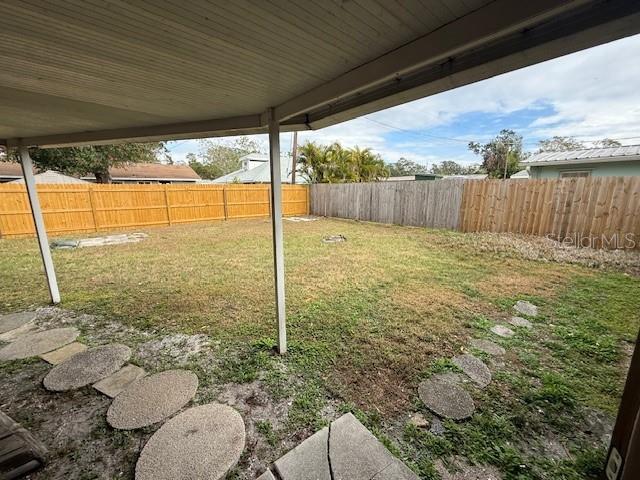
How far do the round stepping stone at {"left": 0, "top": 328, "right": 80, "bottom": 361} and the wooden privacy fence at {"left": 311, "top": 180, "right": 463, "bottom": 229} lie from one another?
9175mm

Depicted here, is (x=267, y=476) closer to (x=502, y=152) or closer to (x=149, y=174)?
(x=149, y=174)

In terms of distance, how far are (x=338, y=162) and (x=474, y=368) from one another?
1325 centimetres

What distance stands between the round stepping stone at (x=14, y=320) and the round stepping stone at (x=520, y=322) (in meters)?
5.68

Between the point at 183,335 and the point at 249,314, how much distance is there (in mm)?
745

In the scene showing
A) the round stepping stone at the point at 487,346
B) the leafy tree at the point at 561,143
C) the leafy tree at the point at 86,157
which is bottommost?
the round stepping stone at the point at 487,346

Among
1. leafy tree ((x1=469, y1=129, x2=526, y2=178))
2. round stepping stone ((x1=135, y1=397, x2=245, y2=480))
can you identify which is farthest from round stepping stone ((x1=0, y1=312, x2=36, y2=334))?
leafy tree ((x1=469, y1=129, x2=526, y2=178))

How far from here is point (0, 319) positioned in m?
3.19

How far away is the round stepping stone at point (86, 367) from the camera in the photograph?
217 cm

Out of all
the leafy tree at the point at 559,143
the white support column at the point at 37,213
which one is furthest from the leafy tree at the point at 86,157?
the leafy tree at the point at 559,143

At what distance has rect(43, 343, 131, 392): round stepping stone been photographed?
217cm

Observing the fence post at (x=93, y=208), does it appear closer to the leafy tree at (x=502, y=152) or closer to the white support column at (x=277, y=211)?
the white support column at (x=277, y=211)

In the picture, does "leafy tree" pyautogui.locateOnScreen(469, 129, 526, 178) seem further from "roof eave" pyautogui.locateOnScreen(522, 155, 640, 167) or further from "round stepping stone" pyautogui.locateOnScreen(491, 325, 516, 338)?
"round stepping stone" pyautogui.locateOnScreen(491, 325, 516, 338)

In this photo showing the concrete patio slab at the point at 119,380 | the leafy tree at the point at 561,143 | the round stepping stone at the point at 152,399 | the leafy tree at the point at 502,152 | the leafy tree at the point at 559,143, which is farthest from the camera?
the leafy tree at the point at 559,143

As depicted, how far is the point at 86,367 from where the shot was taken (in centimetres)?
235
